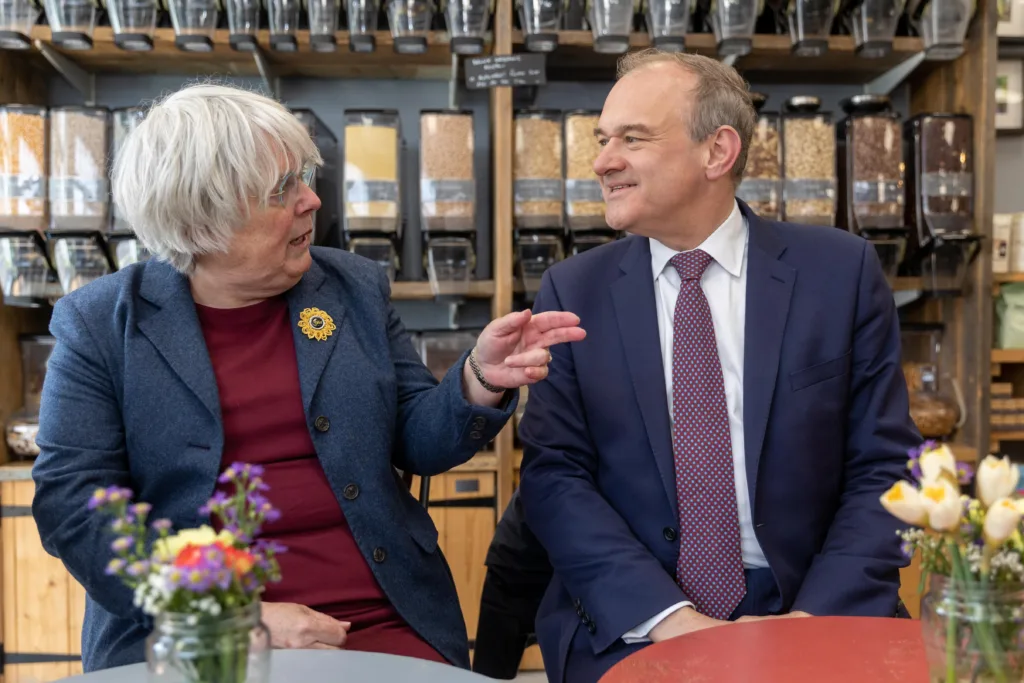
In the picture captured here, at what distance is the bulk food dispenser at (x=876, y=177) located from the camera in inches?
107

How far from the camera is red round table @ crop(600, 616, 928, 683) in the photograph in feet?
3.19

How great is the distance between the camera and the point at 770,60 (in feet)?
9.65

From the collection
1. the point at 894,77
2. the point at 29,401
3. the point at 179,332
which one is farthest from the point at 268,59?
the point at 894,77

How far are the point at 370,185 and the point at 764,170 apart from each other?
3.61 feet

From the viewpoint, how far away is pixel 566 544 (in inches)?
61.7

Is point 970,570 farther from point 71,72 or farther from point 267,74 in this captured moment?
point 71,72

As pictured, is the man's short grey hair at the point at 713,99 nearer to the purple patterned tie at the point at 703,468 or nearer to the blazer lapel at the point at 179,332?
the purple patterned tie at the point at 703,468

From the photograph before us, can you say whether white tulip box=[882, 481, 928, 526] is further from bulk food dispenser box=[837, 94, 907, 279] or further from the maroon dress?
bulk food dispenser box=[837, 94, 907, 279]

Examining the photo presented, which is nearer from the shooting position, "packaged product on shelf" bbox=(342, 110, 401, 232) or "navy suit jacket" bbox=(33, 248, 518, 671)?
"navy suit jacket" bbox=(33, 248, 518, 671)

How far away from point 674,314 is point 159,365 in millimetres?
852

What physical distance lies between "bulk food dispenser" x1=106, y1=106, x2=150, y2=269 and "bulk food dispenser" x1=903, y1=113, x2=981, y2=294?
85.4 inches

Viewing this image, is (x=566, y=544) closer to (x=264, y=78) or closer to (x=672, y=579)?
(x=672, y=579)

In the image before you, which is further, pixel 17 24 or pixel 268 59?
pixel 268 59

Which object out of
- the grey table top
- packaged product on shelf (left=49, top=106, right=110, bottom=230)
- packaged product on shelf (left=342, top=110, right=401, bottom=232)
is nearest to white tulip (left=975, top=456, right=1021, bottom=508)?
the grey table top
